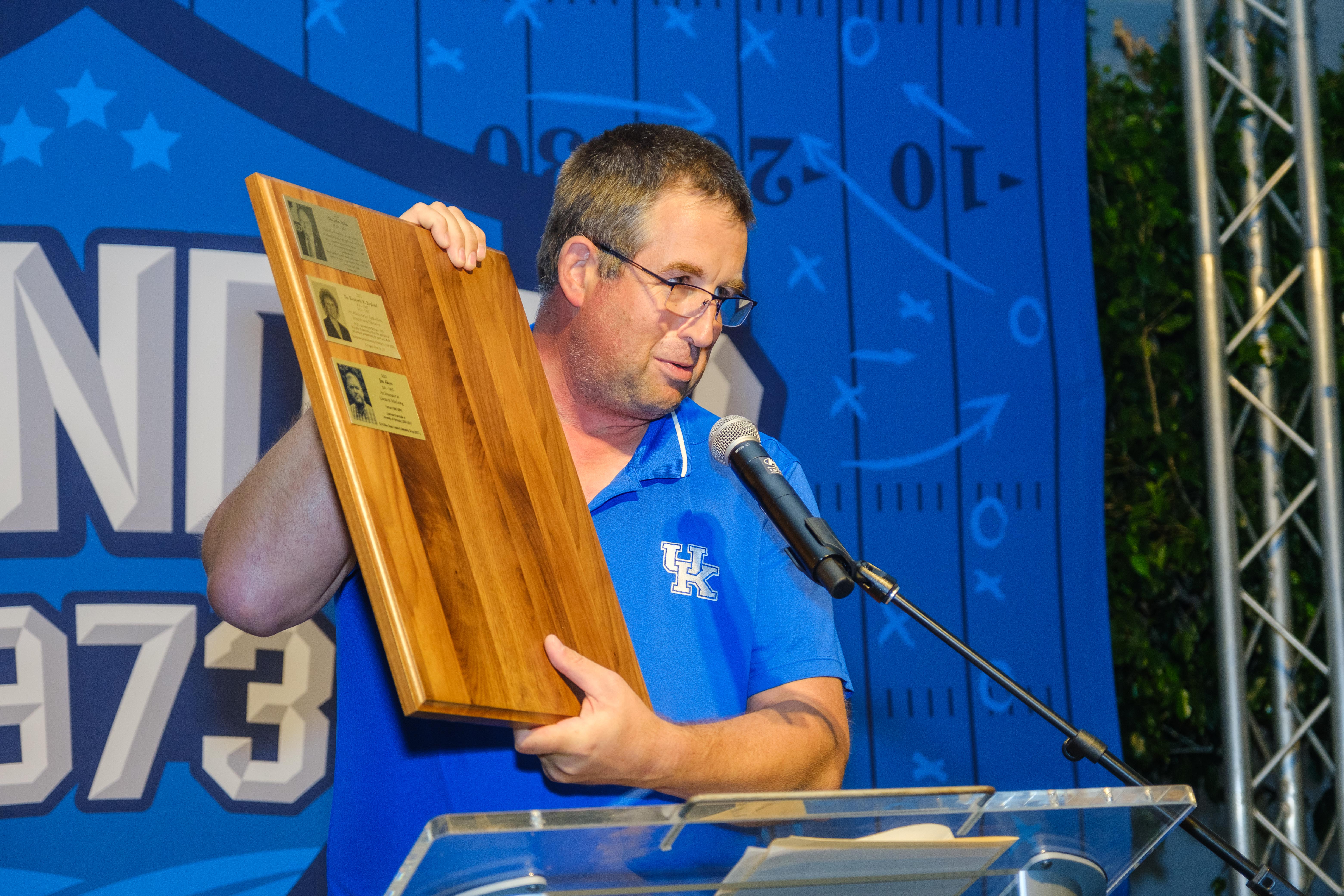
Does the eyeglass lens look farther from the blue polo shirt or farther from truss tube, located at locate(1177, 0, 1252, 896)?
truss tube, located at locate(1177, 0, 1252, 896)

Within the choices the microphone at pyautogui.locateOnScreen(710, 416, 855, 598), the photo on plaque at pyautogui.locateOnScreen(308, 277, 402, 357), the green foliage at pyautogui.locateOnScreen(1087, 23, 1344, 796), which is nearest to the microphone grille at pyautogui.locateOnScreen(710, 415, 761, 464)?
the microphone at pyautogui.locateOnScreen(710, 416, 855, 598)

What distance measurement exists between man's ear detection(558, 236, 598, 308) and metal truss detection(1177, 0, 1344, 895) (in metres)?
1.88

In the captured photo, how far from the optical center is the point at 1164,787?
87 centimetres

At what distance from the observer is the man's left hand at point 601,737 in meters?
1.02

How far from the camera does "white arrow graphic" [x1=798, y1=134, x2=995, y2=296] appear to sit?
289 cm

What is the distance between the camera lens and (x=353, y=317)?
1.17 metres

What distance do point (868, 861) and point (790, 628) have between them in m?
0.76

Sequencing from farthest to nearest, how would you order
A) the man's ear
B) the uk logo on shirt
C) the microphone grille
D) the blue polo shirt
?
the man's ear
the uk logo on shirt
the blue polo shirt
the microphone grille

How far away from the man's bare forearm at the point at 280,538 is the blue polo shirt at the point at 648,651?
11cm

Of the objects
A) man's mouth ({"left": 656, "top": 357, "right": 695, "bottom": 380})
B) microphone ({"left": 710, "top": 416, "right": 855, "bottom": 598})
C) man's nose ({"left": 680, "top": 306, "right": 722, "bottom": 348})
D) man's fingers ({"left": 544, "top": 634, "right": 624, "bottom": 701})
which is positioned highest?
man's nose ({"left": 680, "top": 306, "right": 722, "bottom": 348})

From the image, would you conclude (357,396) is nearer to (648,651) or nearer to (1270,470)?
(648,651)

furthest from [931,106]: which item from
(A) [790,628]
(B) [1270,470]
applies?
(A) [790,628]

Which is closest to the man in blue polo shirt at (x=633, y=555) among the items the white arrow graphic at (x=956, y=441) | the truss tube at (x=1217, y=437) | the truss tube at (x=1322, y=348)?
the white arrow graphic at (x=956, y=441)

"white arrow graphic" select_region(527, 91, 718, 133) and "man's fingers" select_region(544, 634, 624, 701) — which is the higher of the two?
"white arrow graphic" select_region(527, 91, 718, 133)
